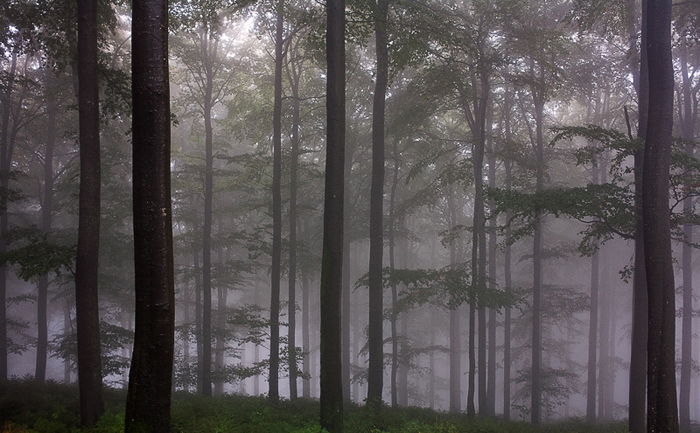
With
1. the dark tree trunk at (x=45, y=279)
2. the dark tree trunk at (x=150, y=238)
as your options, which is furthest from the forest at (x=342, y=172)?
the dark tree trunk at (x=45, y=279)

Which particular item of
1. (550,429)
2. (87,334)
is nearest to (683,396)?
(550,429)

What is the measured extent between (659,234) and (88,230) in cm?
1115

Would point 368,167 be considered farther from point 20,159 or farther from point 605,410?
point 605,410

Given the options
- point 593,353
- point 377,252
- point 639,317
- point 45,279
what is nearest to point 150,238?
point 377,252

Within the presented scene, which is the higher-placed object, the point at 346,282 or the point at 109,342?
the point at 346,282

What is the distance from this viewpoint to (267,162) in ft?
55.8

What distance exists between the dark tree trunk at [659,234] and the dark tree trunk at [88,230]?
1054 centimetres

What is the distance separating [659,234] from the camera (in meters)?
7.96

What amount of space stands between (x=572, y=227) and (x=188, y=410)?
92.6 ft

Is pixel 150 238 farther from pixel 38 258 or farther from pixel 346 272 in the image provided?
pixel 346 272

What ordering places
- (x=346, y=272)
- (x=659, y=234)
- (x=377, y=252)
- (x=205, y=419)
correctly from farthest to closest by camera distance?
(x=346, y=272), (x=377, y=252), (x=205, y=419), (x=659, y=234)

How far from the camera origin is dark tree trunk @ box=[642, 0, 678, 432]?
301 inches

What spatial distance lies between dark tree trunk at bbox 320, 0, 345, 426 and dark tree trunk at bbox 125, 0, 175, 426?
11.6 ft

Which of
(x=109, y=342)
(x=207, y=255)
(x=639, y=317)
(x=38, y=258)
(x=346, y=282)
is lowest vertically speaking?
(x=109, y=342)
